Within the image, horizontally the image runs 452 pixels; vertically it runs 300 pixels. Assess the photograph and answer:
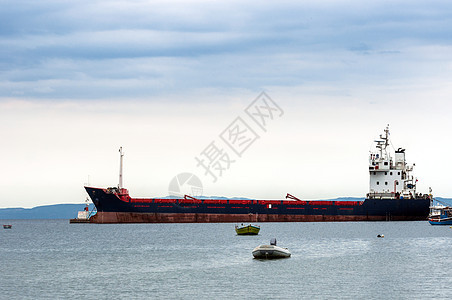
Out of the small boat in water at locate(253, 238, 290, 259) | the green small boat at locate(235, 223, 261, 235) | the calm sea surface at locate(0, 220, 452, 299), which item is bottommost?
the calm sea surface at locate(0, 220, 452, 299)

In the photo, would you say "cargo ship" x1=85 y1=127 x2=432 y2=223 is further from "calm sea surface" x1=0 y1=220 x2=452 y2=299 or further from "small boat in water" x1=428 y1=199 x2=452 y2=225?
"calm sea surface" x1=0 y1=220 x2=452 y2=299

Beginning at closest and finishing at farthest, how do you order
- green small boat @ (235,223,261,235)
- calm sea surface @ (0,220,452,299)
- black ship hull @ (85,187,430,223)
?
calm sea surface @ (0,220,452,299) < green small boat @ (235,223,261,235) < black ship hull @ (85,187,430,223)

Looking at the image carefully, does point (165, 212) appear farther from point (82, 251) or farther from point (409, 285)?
point (409, 285)

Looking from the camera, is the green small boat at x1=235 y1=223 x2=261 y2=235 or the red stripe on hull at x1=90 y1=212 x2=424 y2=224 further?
the red stripe on hull at x1=90 y1=212 x2=424 y2=224

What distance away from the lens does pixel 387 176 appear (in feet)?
414

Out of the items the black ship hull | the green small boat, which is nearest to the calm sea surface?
the green small boat

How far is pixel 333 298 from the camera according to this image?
133ft

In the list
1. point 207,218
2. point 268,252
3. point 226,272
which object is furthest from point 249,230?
point 226,272

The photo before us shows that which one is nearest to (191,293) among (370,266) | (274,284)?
(274,284)

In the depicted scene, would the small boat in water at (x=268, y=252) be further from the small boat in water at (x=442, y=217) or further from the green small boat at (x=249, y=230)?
the small boat in water at (x=442, y=217)

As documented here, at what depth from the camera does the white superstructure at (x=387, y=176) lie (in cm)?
12556

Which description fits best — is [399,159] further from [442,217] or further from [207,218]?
[207,218]

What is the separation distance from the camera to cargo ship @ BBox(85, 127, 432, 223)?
116500 millimetres

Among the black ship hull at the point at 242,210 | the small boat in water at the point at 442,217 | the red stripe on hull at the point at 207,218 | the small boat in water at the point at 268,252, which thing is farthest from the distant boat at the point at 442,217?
the small boat in water at the point at 268,252
